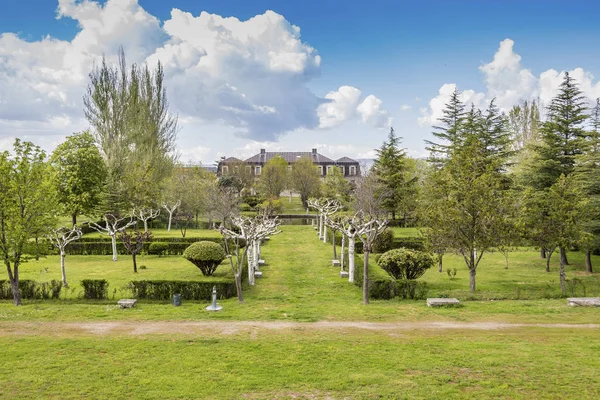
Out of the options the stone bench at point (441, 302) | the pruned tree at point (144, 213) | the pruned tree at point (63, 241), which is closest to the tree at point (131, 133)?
the pruned tree at point (144, 213)

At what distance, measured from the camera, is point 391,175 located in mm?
49812

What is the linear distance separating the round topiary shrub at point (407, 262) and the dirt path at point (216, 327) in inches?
258

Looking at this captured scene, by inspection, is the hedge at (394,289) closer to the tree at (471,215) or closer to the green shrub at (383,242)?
the tree at (471,215)

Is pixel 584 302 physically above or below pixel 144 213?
below

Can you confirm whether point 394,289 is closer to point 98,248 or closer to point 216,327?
point 216,327

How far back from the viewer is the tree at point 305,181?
68.4m

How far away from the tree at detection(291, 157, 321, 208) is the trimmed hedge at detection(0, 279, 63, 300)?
1946 inches

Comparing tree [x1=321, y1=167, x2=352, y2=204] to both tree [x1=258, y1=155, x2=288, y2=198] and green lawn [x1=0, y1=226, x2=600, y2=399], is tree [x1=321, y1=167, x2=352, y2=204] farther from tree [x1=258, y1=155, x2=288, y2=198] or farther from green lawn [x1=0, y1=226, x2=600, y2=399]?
green lawn [x1=0, y1=226, x2=600, y2=399]

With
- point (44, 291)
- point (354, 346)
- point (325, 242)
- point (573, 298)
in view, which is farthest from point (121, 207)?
point (573, 298)

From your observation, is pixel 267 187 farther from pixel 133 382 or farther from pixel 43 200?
pixel 133 382

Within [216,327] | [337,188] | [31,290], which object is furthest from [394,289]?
[337,188]

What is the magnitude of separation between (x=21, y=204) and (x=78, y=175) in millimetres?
23759

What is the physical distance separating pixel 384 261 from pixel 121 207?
1216 inches

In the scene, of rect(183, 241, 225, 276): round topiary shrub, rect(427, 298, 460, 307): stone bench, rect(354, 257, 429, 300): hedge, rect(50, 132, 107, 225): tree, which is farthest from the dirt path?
rect(50, 132, 107, 225): tree
